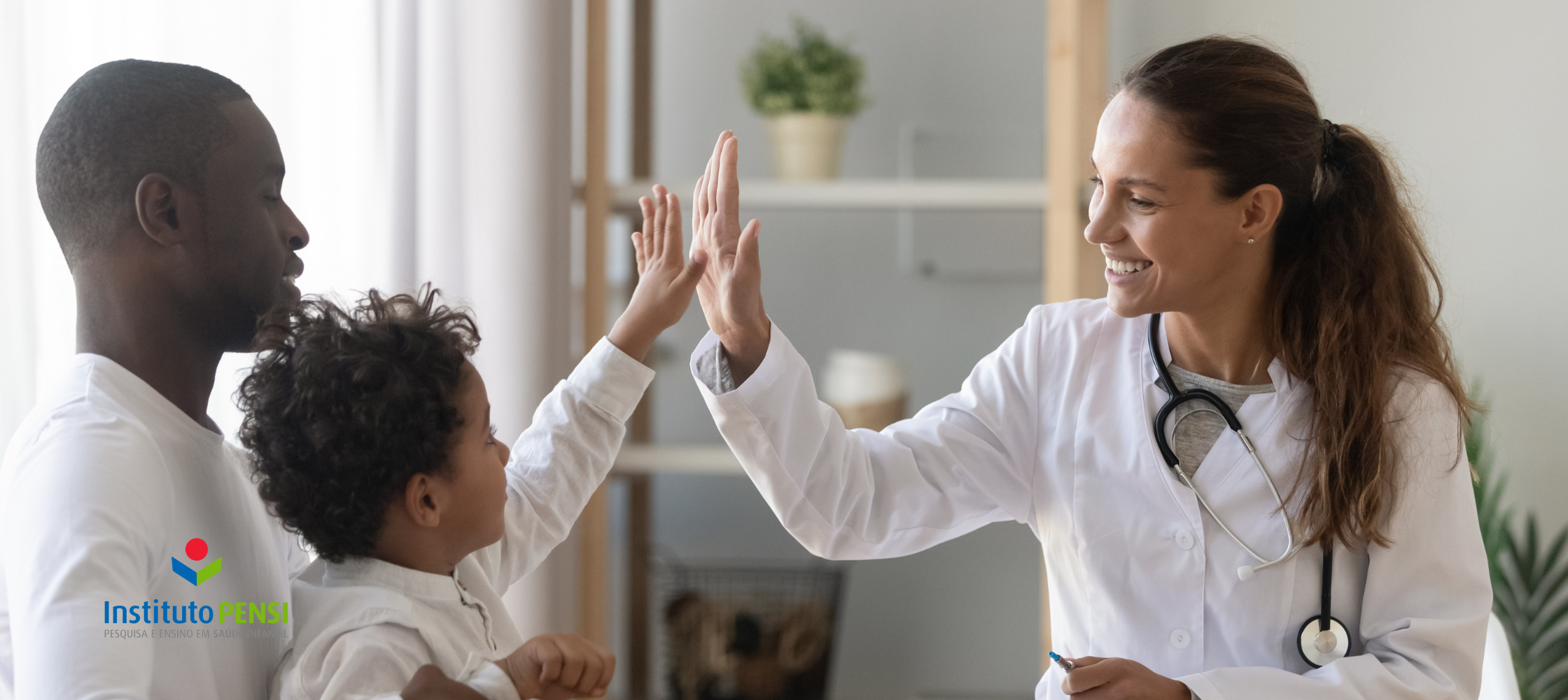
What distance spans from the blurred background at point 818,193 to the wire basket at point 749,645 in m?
0.04

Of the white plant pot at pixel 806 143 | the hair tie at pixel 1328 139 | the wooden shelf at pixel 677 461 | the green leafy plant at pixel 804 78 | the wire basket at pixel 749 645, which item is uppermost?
the green leafy plant at pixel 804 78

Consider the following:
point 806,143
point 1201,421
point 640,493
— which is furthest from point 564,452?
point 640,493

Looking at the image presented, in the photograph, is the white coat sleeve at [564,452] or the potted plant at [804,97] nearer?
the white coat sleeve at [564,452]

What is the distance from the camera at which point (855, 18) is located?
2484mm

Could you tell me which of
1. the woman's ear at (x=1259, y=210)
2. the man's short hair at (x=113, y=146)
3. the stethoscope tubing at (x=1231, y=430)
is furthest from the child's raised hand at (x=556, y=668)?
the woman's ear at (x=1259, y=210)

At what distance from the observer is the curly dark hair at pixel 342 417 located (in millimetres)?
773

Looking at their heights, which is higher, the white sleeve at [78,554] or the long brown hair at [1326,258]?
the long brown hair at [1326,258]

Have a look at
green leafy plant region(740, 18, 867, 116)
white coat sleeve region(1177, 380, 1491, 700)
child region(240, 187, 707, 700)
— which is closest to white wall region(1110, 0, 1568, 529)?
green leafy plant region(740, 18, 867, 116)

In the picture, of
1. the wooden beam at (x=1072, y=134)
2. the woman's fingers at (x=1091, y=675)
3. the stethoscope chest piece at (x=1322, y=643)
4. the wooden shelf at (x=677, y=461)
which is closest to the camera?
the woman's fingers at (x=1091, y=675)

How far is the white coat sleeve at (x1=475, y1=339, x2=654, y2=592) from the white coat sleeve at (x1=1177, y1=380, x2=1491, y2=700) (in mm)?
563

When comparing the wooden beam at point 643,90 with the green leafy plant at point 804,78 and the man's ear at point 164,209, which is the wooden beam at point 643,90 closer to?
the green leafy plant at point 804,78

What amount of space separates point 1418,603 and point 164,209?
109cm

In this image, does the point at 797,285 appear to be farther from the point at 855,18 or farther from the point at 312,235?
the point at 312,235

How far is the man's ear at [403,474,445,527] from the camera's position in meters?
0.81
